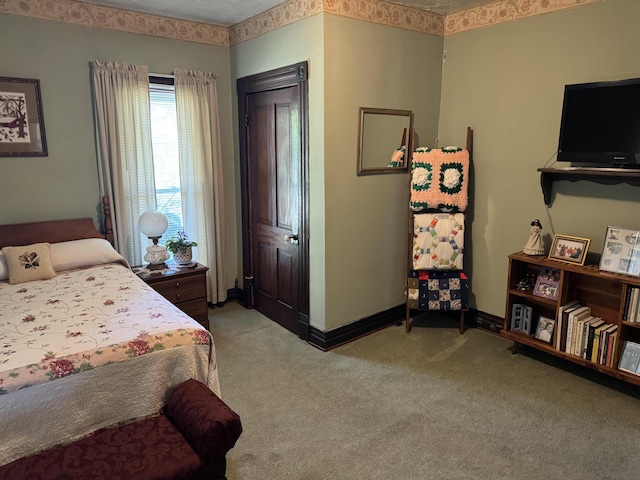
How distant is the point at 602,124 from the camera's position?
2.82 metres

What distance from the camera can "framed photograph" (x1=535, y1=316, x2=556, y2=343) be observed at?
3.19m

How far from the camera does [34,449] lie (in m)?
1.73

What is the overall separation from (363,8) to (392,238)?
1.76 metres

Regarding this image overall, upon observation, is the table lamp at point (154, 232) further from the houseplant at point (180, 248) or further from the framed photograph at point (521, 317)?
the framed photograph at point (521, 317)

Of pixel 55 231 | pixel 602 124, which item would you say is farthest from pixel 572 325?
pixel 55 231

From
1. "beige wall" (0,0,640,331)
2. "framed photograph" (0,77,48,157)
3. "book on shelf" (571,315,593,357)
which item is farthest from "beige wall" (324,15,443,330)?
"framed photograph" (0,77,48,157)

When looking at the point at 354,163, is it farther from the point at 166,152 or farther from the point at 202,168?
the point at 166,152

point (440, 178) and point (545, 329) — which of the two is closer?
point (545, 329)

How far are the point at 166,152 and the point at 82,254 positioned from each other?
1177 millimetres

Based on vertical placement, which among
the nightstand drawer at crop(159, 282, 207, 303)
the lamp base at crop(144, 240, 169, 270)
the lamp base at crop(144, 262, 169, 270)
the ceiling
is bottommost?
the nightstand drawer at crop(159, 282, 207, 303)

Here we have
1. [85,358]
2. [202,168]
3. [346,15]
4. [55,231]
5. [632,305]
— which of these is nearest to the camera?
[85,358]

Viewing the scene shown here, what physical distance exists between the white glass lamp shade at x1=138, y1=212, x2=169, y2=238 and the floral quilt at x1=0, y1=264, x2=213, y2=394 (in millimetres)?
802

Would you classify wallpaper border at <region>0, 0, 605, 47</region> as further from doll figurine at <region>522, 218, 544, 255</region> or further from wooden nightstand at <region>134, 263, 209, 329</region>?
wooden nightstand at <region>134, 263, 209, 329</region>

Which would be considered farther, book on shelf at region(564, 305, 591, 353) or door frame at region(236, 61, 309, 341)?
door frame at region(236, 61, 309, 341)
